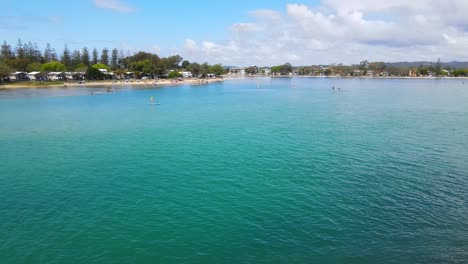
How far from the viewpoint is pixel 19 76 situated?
442 ft

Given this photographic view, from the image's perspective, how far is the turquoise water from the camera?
1591cm

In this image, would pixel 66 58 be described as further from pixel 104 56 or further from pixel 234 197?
pixel 234 197

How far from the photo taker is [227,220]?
1884cm

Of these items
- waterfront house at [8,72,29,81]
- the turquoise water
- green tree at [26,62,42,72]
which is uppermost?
green tree at [26,62,42,72]

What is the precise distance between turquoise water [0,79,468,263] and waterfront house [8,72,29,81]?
350 feet

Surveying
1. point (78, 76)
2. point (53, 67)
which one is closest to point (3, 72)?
point (53, 67)

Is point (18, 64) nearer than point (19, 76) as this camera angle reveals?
No

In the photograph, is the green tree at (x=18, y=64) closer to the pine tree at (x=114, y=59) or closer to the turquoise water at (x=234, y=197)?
the pine tree at (x=114, y=59)

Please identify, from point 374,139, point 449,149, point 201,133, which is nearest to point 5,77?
point 201,133

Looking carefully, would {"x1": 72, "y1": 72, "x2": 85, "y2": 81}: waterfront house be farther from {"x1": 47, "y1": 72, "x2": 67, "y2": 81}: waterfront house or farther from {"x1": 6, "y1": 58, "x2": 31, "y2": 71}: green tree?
{"x1": 6, "y1": 58, "x2": 31, "y2": 71}: green tree

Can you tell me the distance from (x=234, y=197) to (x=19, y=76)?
475 feet

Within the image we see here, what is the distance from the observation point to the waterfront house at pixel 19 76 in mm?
131250

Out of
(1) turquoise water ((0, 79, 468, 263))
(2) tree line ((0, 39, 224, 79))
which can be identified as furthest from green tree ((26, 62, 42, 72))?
(1) turquoise water ((0, 79, 468, 263))

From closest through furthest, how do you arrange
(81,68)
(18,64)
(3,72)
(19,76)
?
(3,72) → (19,76) → (18,64) → (81,68)
